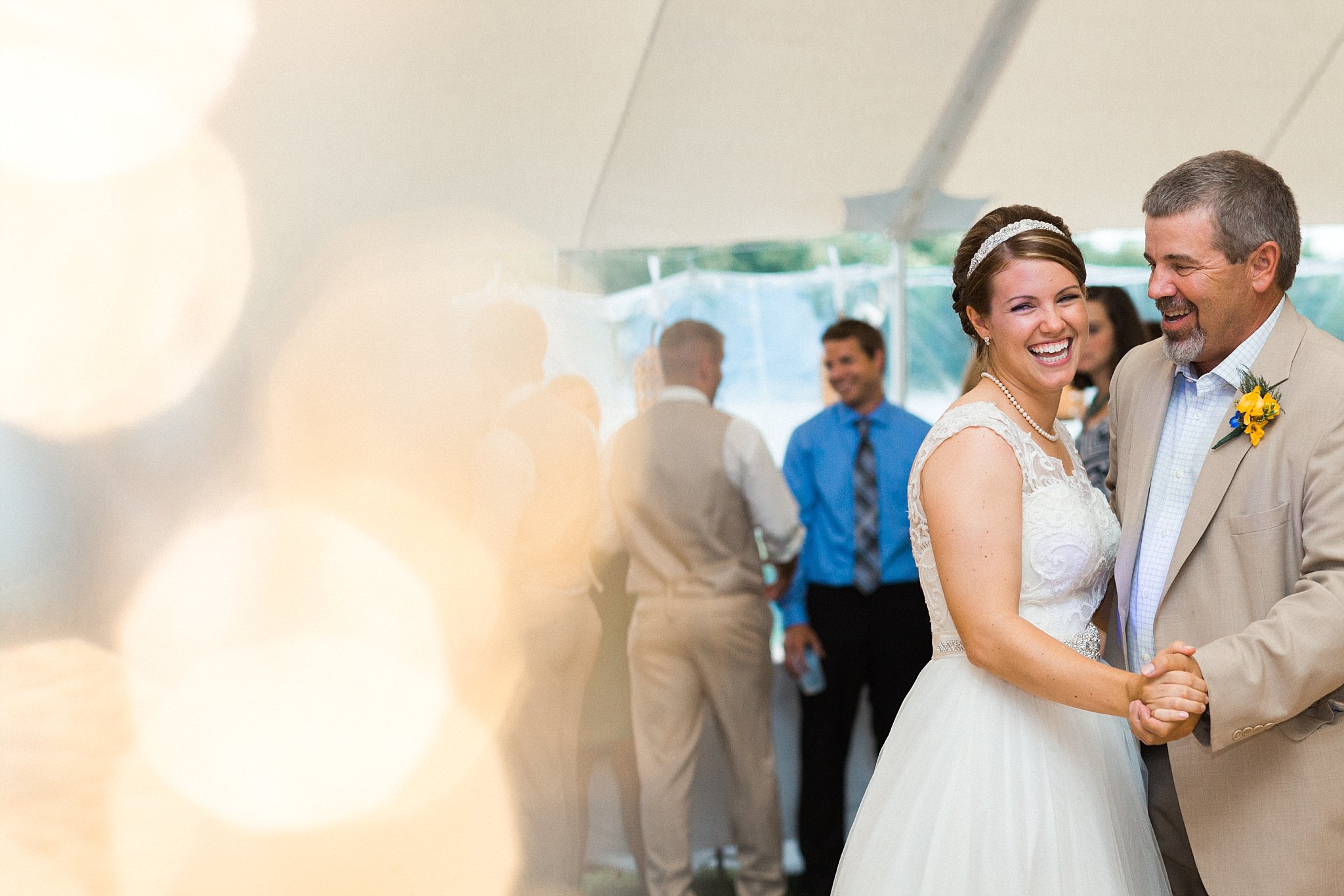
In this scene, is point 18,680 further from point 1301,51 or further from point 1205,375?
point 1301,51

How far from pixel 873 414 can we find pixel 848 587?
0.60 metres

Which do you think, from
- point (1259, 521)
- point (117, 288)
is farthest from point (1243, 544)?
point (117, 288)

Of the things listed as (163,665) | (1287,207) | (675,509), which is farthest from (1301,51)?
(163,665)

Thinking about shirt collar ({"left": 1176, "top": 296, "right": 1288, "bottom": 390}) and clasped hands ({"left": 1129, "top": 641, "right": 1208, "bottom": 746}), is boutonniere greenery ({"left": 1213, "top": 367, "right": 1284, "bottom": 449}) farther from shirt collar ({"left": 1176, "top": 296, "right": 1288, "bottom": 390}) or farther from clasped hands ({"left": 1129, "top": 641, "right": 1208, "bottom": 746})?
clasped hands ({"left": 1129, "top": 641, "right": 1208, "bottom": 746})

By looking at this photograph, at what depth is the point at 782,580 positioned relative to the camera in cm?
351

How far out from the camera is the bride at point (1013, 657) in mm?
1576

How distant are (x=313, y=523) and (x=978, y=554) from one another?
2039 millimetres

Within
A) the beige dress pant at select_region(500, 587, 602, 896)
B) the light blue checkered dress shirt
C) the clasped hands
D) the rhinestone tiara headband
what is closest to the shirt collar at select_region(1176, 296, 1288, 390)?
the light blue checkered dress shirt

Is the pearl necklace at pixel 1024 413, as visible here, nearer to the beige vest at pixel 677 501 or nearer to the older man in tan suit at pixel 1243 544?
the older man in tan suit at pixel 1243 544

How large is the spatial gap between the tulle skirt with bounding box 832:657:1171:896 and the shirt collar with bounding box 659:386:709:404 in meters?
1.70

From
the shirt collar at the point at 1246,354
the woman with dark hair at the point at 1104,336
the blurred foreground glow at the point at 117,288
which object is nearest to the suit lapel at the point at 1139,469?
the shirt collar at the point at 1246,354

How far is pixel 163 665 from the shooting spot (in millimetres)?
2781

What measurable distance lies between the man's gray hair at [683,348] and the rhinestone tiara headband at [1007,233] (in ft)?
5.47

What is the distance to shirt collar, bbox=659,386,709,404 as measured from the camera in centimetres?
331
